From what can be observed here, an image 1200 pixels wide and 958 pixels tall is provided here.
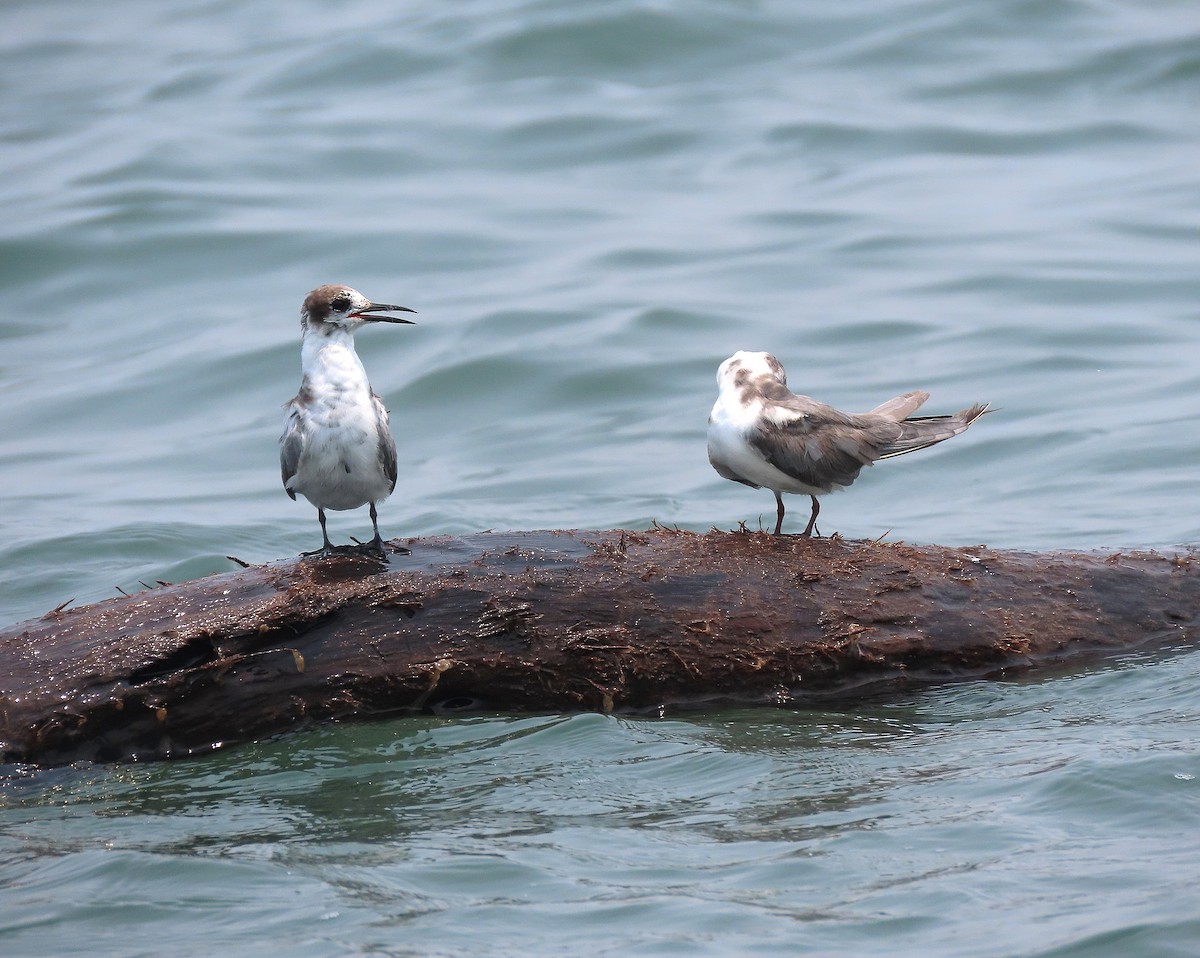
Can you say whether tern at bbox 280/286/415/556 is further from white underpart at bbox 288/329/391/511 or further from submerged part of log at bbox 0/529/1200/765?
submerged part of log at bbox 0/529/1200/765

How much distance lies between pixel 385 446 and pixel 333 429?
281mm

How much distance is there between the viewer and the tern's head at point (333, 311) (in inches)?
294

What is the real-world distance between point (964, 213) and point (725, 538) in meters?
11.9

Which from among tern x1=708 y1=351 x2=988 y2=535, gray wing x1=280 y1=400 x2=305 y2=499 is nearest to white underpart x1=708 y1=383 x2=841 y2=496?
tern x1=708 y1=351 x2=988 y2=535

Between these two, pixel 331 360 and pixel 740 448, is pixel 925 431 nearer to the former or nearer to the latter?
pixel 740 448

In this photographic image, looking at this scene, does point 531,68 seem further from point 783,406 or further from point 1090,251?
point 783,406

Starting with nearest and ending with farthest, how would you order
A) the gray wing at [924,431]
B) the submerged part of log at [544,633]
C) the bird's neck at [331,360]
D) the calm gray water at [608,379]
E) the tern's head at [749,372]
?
1. the calm gray water at [608,379]
2. the submerged part of log at [544,633]
3. the bird's neck at [331,360]
4. the tern's head at [749,372]
5. the gray wing at [924,431]

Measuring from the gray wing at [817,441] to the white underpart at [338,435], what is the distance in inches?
70.6

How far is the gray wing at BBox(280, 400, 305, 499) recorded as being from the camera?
7.18 metres

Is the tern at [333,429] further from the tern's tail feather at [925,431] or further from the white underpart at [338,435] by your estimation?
the tern's tail feather at [925,431]

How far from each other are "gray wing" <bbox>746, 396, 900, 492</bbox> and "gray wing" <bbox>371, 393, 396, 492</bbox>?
170 centimetres

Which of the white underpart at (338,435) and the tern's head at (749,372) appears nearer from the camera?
the white underpart at (338,435)

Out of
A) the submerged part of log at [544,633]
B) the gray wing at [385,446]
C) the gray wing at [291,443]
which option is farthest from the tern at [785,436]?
the gray wing at [291,443]

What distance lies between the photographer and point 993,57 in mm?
22016
